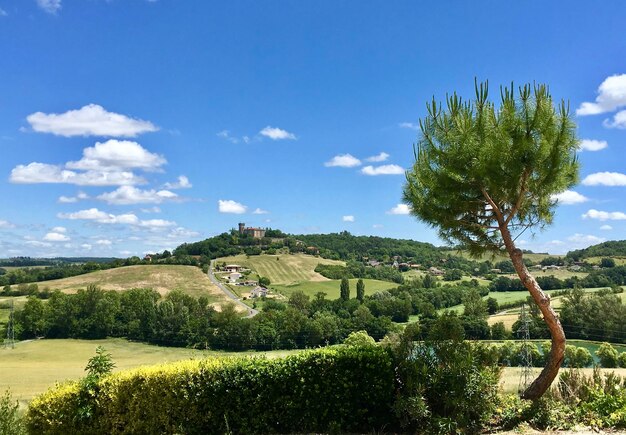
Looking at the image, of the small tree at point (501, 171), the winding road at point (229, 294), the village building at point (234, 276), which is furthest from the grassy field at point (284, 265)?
the small tree at point (501, 171)

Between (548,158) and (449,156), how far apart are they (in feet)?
5.75

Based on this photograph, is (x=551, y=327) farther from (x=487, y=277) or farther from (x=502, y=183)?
(x=487, y=277)

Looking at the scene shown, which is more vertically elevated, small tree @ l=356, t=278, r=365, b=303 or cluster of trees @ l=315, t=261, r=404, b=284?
cluster of trees @ l=315, t=261, r=404, b=284

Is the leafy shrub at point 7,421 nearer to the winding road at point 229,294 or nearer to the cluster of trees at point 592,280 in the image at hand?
the cluster of trees at point 592,280

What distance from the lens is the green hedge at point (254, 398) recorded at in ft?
24.2

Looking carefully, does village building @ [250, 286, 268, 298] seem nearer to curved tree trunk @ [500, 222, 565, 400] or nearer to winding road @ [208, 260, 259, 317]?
winding road @ [208, 260, 259, 317]

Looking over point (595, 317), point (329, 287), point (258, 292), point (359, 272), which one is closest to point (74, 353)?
point (258, 292)

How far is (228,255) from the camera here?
133m

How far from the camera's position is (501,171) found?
27.1 feet

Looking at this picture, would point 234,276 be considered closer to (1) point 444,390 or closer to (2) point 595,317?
(2) point 595,317

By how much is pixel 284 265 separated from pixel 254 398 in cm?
11414

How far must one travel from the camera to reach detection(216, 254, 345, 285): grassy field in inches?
4277

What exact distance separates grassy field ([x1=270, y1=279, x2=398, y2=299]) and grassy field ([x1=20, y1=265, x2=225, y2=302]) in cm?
1546

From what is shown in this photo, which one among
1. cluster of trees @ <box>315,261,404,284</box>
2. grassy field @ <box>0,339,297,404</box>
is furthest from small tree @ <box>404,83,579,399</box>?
cluster of trees @ <box>315,261,404,284</box>
